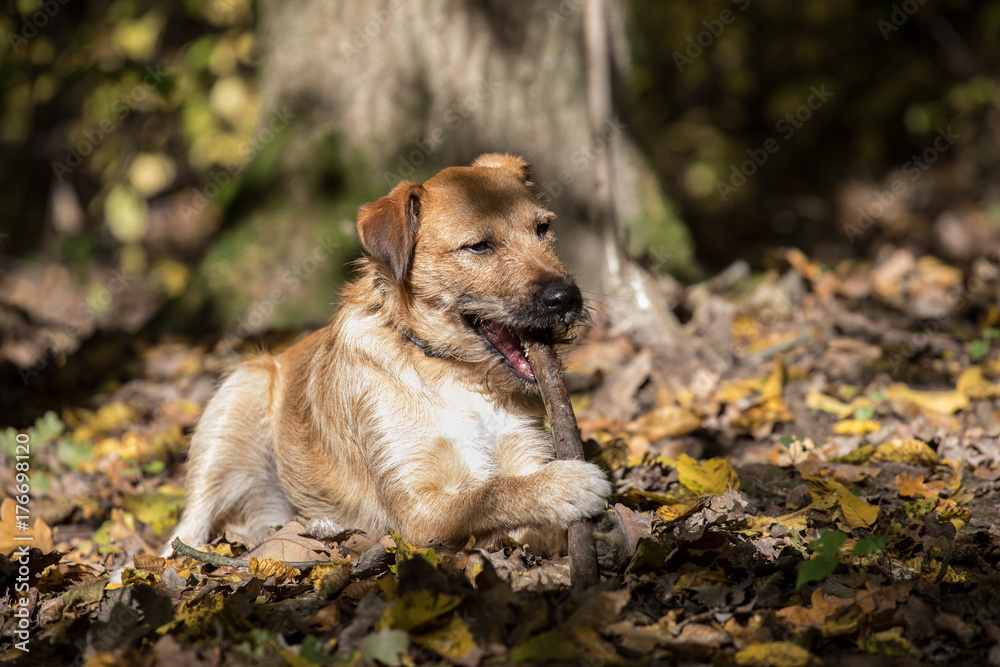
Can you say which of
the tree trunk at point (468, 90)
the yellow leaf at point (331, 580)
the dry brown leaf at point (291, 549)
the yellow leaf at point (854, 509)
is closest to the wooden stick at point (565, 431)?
the yellow leaf at point (331, 580)

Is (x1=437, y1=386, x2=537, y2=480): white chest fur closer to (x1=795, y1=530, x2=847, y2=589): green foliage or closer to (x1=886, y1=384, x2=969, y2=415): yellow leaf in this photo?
(x1=795, y1=530, x2=847, y2=589): green foliage

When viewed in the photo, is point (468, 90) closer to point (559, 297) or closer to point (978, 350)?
point (559, 297)

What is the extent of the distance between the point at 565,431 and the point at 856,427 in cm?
227

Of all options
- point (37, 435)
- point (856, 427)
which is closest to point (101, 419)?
point (37, 435)

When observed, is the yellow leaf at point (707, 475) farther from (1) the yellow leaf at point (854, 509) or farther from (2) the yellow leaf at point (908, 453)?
(2) the yellow leaf at point (908, 453)

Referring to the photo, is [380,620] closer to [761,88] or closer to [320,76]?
[320,76]

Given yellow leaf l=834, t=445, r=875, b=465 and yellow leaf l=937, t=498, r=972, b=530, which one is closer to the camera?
yellow leaf l=937, t=498, r=972, b=530

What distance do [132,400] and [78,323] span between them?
163 inches

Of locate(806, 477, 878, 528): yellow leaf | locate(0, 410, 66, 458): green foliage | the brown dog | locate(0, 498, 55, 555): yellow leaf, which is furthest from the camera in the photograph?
locate(0, 410, 66, 458): green foliage

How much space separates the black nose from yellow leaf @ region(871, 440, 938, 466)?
2.02 metres

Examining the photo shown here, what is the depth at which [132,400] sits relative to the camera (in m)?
6.93

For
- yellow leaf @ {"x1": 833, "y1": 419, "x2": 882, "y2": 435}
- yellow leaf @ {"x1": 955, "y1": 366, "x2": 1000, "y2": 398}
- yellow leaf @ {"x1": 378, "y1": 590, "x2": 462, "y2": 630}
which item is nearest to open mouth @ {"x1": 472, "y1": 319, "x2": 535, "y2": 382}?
yellow leaf @ {"x1": 378, "y1": 590, "x2": 462, "y2": 630}

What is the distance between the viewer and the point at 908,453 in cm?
443

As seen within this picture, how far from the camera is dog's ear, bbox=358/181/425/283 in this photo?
395 cm
